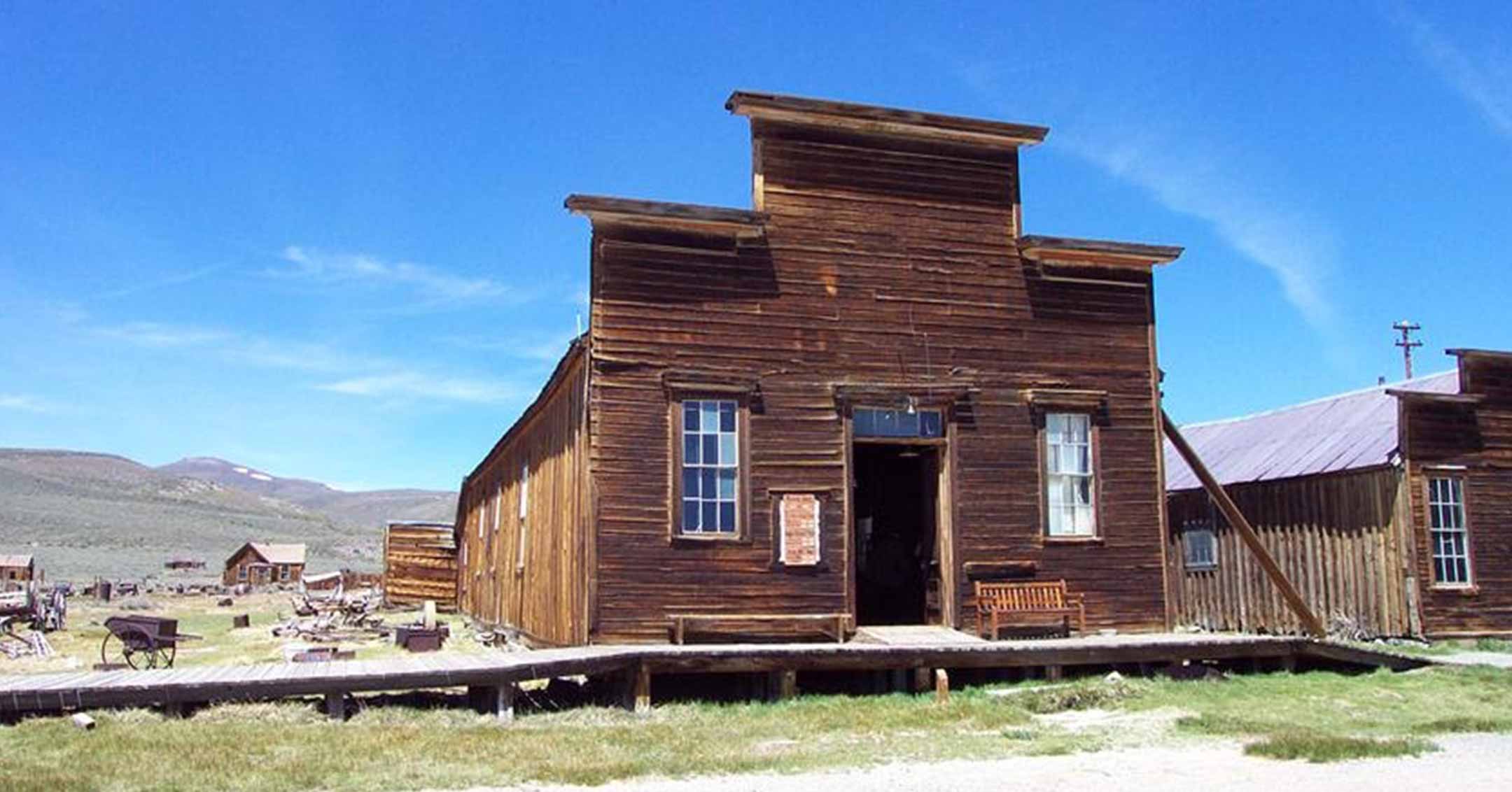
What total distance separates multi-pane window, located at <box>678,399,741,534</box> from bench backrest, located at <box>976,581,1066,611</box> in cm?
361

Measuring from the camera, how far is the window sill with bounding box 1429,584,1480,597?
2431 centimetres

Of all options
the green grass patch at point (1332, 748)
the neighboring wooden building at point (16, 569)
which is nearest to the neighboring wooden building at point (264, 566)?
the neighboring wooden building at point (16, 569)

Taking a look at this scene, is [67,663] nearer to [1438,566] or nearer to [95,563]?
[1438,566]

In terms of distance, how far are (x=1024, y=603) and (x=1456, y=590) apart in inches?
451

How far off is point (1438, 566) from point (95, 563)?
6986 cm

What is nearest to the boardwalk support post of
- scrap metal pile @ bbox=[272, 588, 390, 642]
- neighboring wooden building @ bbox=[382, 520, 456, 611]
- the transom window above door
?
the transom window above door

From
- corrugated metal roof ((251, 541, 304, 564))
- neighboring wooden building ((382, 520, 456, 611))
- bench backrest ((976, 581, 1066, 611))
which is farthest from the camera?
corrugated metal roof ((251, 541, 304, 564))

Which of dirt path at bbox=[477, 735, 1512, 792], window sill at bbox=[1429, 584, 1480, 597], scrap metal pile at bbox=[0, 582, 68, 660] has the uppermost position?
window sill at bbox=[1429, 584, 1480, 597]

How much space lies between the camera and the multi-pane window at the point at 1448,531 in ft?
80.4

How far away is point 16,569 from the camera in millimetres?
55406

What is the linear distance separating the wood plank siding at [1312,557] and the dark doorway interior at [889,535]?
471 centimetres

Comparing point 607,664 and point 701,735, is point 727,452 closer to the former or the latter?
point 607,664

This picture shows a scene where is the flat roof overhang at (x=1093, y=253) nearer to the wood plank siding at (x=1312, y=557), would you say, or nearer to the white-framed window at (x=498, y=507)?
the wood plank siding at (x=1312, y=557)

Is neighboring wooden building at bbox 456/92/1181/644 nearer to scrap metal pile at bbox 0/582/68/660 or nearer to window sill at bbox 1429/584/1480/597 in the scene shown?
window sill at bbox 1429/584/1480/597
